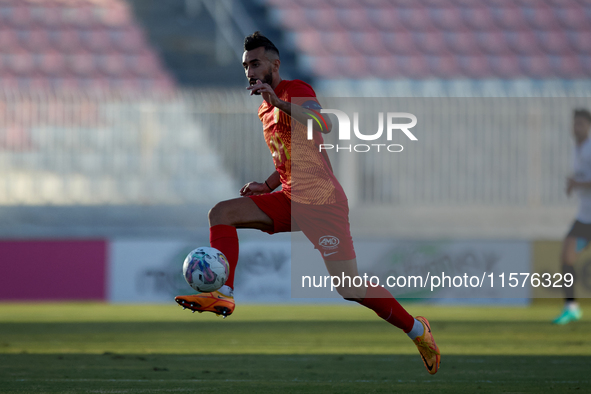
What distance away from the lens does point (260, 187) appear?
5.36 m

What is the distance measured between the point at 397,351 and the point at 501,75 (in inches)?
419

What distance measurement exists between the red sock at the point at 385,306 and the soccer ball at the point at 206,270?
89 cm

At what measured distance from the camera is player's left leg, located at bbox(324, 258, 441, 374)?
4.87m

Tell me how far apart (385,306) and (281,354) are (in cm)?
168

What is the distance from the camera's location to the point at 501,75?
1619cm

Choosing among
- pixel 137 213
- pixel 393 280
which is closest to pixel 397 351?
pixel 393 280

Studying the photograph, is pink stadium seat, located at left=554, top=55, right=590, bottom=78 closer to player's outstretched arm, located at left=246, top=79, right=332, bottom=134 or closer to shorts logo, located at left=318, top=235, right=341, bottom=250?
shorts logo, located at left=318, top=235, right=341, bottom=250

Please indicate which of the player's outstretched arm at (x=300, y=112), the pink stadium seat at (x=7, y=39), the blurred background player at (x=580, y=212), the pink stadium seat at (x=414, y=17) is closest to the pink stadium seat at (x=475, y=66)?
the pink stadium seat at (x=414, y=17)

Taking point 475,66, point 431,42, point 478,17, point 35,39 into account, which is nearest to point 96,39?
point 35,39

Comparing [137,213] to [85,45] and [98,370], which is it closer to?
[85,45]

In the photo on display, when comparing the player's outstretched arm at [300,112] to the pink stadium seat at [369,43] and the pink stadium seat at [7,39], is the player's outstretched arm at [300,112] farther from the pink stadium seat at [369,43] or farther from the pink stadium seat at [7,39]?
the pink stadium seat at [7,39]

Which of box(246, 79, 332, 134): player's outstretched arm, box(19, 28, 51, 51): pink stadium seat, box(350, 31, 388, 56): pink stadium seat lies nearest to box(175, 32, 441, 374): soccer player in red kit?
box(246, 79, 332, 134): player's outstretched arm

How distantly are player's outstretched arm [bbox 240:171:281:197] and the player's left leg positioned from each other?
2.33 ft

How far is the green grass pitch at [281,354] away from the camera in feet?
15.8
